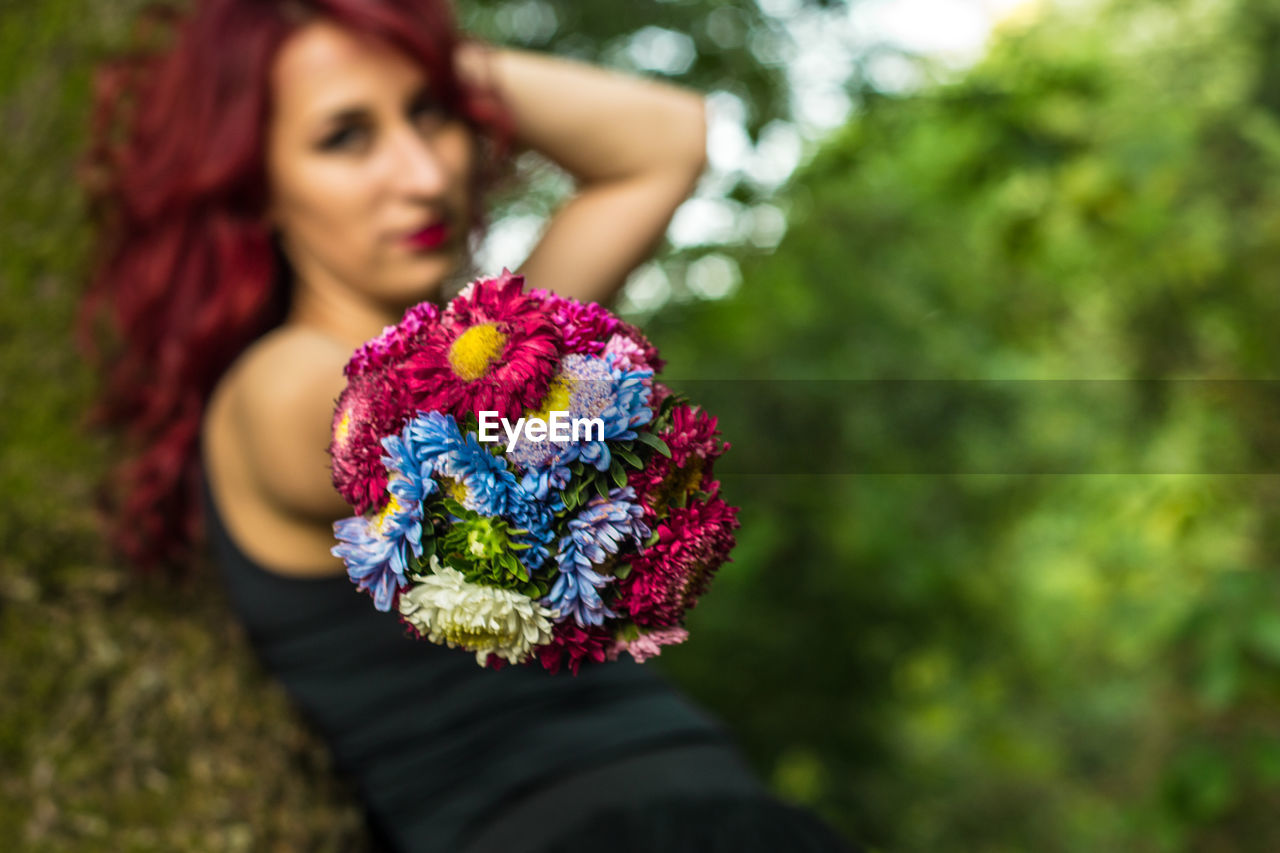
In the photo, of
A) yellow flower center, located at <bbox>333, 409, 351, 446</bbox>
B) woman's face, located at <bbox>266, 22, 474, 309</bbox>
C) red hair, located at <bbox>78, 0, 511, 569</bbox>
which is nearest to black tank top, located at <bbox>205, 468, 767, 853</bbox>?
red hair, located at <bbox>78, 0, 511, 569</bbox>

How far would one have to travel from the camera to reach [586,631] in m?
0.44

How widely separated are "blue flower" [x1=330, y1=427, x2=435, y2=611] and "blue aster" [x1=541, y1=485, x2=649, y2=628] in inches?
2.7

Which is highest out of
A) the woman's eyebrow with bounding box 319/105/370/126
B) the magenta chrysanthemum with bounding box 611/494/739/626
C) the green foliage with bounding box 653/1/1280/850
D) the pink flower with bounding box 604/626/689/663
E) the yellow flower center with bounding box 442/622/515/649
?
the magenta chrysanthemum with bounding box 611/494/739/626

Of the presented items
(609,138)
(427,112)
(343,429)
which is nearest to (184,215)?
(427,112)

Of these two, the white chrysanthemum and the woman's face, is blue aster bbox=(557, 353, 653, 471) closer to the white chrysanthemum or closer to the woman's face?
the white chrysanthemum

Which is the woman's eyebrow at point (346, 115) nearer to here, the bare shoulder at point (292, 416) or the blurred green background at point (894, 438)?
the bare shoulder at point (292, 416)

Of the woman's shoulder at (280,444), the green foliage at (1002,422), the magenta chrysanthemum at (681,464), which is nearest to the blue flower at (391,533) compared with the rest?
the magenta chrysanthemum at (681,464)

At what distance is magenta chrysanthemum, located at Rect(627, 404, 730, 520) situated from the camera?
1.43ft

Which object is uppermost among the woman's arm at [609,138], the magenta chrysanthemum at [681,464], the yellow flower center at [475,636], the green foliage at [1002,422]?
the magenta chrysanthemum at [681,464]

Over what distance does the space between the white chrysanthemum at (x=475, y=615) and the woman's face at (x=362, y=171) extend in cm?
65

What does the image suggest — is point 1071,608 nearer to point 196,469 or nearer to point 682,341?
point 682,341

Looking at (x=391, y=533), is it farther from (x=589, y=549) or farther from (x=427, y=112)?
(x=427, y=112)

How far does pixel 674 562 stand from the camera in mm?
443

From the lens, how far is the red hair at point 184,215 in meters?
1.24
